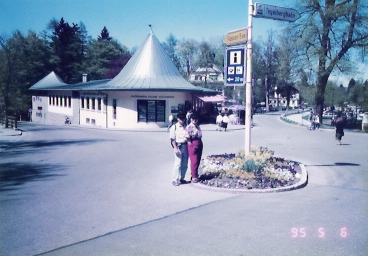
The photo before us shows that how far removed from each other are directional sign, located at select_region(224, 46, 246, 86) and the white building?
63.5 feet

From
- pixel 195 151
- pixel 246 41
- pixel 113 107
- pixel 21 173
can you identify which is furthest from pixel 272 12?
pixel 113 107

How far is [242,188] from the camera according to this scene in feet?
25.7

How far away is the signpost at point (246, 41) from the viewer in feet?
29.3

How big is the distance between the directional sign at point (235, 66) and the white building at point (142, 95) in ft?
63.5

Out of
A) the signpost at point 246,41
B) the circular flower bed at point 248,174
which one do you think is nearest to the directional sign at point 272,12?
the signpost at point 246,41

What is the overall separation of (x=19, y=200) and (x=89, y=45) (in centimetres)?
7610

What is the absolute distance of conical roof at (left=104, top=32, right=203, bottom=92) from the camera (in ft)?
99.0

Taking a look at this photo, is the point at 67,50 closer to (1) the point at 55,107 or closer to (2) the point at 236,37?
(1) the point at 55,107

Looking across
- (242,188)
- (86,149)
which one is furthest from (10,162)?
(242,188)

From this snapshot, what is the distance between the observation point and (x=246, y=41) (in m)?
9.18

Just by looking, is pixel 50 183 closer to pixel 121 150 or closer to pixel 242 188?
pixel 242 188

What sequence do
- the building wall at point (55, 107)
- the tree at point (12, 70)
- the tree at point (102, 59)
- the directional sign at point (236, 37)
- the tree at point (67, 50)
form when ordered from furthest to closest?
the tree at point (67, 50)
the tree at point (102, 59)
the building wall at point (55, 107)
the tree at point (12, 70)
the directional sign at point (236, 37)

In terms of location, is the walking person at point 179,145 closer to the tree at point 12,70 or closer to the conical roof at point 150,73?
the tree at point 12,70

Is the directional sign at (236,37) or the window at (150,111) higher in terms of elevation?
the directional sign at (236,37)
